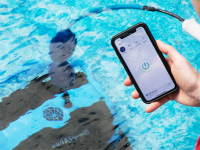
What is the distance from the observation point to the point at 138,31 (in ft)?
2.16

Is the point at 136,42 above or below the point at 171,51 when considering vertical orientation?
above

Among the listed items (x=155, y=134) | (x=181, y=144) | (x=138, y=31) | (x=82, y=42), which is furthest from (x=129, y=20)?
(x=181, y=144)

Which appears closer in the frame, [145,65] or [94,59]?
[145,65]

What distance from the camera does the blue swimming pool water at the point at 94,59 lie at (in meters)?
0.93

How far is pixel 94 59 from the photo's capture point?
1.03 m

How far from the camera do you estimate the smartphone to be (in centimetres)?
67

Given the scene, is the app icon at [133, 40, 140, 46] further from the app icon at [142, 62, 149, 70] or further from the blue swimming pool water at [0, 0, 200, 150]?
the blue swimming pool water at [0, 0, 200, 150]

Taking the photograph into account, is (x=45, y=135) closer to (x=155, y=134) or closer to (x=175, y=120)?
(x=155, y=134)

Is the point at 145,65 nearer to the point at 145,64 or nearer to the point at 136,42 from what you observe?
the point at 145,64

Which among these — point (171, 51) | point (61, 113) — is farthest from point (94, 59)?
point (171, 51)

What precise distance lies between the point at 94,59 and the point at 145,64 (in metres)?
0.42

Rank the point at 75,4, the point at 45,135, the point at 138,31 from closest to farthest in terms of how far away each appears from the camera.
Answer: the point at 138,31, the point at 45,135, the point at 75,4

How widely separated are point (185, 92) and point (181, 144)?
1.61ft

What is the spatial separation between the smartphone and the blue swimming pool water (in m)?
0.32
